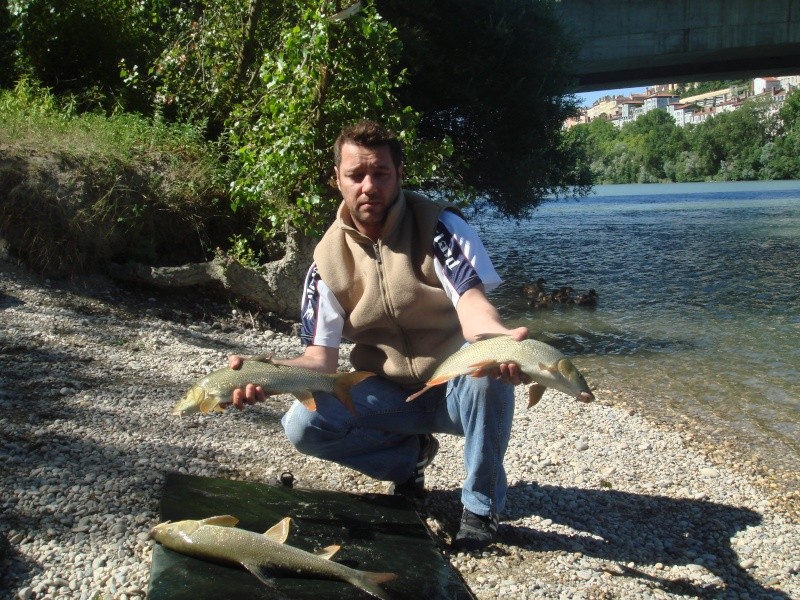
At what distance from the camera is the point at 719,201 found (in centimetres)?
5084

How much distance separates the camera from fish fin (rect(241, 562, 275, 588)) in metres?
3.83

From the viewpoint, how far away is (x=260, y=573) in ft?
12.7

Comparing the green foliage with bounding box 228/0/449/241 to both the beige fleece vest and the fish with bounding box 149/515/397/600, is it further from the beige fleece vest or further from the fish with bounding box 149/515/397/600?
the fish with bounding box 149/515/397/600

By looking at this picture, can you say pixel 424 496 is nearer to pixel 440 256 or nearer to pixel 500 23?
pixel 440 256

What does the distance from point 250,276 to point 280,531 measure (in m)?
6.99

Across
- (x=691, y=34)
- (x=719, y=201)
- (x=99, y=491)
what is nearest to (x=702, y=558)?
(x=99, y=491)

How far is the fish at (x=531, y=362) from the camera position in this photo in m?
4.05

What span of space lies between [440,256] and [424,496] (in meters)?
1.61

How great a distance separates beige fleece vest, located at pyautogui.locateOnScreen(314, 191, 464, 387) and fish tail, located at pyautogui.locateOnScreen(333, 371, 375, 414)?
26 cm

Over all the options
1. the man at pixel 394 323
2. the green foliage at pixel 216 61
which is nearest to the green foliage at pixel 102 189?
the green foliage at pixel 216 61


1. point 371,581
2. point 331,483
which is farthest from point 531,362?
point 331,483

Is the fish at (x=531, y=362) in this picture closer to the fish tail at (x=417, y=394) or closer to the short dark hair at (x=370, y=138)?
the fish tail at (x=417, y=394)

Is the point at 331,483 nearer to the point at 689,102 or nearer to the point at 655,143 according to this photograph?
the point at 655,143

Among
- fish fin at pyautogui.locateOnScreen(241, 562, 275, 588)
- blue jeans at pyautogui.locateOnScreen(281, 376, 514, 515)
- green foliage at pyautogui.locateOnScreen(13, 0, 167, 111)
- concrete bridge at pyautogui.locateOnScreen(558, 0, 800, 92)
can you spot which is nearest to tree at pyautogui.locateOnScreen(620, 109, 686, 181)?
concrete bridge at pyautogui.locateOnScreen(558, 0, 800, 92)
